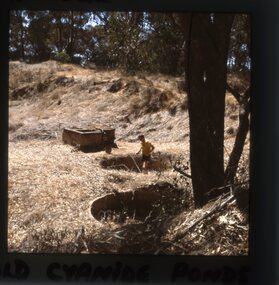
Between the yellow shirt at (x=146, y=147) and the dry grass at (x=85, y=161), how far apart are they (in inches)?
1.3

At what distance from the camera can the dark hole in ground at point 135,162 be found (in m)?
2.68

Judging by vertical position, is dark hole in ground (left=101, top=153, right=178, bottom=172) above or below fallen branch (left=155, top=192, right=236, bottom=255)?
above

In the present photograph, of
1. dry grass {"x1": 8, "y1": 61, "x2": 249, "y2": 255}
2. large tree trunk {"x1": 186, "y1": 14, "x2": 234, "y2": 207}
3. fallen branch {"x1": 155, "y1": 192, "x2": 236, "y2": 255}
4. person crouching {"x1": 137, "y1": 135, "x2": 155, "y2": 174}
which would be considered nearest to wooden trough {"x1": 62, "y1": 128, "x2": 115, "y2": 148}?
dry grass {"x1": 8, "y1": 61, "x2": 249, "y2": 255}

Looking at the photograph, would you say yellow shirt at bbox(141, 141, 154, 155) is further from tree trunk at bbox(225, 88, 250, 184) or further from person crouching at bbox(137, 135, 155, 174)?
tree trunk at bbox(225, 88, 250, 184)

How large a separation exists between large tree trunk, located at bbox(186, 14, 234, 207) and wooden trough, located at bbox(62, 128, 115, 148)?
0.47 m

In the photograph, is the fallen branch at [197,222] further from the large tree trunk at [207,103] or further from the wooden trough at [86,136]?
the wooden trough at [86,136]

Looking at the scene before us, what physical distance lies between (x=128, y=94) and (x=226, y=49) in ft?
1.93

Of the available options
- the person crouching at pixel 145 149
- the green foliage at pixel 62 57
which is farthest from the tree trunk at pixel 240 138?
the green foliage at pixel 62 57

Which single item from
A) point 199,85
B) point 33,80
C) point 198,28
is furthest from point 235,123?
point 33,80

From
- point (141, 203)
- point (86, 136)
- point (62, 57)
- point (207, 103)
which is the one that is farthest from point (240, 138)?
point (62, 57)

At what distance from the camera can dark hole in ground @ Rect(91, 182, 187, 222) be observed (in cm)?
267

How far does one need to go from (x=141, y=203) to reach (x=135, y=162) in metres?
0.23

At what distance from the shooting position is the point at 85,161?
2.67m

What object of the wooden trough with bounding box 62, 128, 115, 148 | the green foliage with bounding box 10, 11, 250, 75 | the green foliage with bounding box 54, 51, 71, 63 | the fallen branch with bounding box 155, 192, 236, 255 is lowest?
the fallen branch with bounding box 155, 192, 236, 255
